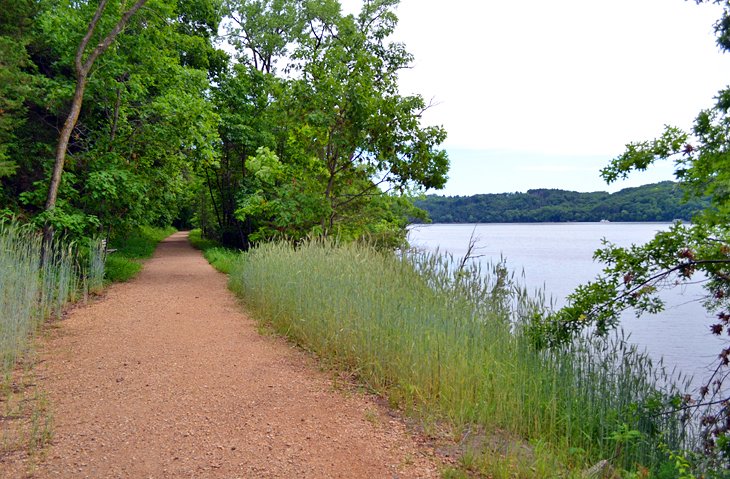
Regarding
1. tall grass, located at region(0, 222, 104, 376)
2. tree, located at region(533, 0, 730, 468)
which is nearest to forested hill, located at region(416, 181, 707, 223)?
tree, located at region(533, 0, 730, 468)

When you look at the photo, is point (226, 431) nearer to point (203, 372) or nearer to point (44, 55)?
Result: point (203, 372)

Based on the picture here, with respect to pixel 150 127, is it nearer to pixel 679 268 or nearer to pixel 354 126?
pixel 354 126

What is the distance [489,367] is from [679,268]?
1.80 m

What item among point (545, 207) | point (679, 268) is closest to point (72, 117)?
point (679, 268)

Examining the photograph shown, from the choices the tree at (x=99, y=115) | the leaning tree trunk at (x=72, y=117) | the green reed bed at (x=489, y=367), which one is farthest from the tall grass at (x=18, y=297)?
the green reed bed at (x=489, y=367)

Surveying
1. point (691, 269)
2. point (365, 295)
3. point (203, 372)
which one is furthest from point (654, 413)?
point (203, 372)

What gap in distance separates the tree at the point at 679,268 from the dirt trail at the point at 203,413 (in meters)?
2.07

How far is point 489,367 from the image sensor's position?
15.1ft

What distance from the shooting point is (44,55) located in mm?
14078

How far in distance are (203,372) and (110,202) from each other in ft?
27.6

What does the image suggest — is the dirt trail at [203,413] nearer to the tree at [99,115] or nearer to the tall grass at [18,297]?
the tall grass at [18,297]

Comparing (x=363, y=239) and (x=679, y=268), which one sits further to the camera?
(x=363, y=239)

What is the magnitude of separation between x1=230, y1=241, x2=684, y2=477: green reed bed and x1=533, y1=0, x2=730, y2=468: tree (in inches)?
9.3

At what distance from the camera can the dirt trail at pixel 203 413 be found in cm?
348
